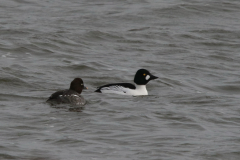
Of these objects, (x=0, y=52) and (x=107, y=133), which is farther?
(x=0, y=52)

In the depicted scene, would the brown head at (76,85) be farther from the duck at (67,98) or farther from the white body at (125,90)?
the white body at (125,90)

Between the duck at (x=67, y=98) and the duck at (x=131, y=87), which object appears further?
the duck at (x=131, y=87)

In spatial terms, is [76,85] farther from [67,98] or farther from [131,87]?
[131,87]

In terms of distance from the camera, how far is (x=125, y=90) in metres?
15.7

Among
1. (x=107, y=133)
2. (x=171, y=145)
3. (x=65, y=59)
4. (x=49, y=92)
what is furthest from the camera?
(x=65, y=59)

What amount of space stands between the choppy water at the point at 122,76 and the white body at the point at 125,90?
0.22 metres

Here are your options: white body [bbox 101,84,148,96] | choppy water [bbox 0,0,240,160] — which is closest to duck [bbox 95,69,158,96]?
white body [bbox 101,84,148,96]

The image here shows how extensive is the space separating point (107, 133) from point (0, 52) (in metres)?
9.46

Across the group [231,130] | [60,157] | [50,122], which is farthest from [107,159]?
[231,130]

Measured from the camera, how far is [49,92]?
15070 millimetres

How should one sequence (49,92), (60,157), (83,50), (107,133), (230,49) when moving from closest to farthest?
(60,157) < (107,133) < (49,92) < (83,50) < (230,49)

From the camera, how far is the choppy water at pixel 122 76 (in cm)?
1030

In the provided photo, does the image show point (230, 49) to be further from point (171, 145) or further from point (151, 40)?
point (171, 145)

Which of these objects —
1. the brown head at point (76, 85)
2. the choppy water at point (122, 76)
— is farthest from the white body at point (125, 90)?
the brown head at point (76, 85)
